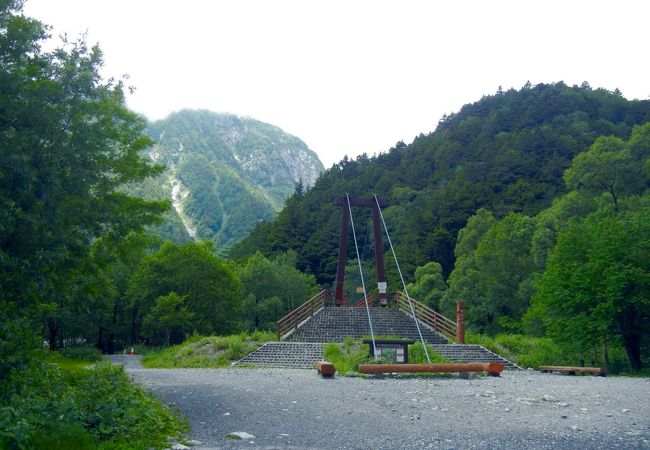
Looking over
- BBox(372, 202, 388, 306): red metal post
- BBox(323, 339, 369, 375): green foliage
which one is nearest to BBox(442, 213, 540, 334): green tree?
BBox(372, 202, 388, 306): red metal post

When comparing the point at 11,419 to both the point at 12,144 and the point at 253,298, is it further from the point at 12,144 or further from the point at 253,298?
the point at 253,298

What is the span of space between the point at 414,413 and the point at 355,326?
17268 mm

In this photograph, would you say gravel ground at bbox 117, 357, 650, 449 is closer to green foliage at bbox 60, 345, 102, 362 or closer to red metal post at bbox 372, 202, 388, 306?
red metal post at bbox 372, 202, 388, 306

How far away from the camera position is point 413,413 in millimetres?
7871

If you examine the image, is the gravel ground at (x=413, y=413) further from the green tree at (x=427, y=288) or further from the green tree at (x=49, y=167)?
the green tree at (x=427, y=288)

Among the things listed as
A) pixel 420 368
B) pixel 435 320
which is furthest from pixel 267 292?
pixel 420 368

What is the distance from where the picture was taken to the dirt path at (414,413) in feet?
20.1

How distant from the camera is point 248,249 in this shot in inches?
2911

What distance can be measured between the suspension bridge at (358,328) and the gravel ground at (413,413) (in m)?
5.06

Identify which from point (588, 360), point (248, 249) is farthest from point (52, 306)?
point (248, 249)

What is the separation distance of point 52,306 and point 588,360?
1672cm

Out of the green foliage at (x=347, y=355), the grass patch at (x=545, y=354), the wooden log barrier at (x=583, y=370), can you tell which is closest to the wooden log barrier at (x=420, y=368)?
the green foliage at (x=347, y=355)

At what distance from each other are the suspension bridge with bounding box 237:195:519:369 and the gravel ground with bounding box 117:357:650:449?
5.06 meters

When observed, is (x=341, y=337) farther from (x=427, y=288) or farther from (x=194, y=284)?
(x=427, y=288)
